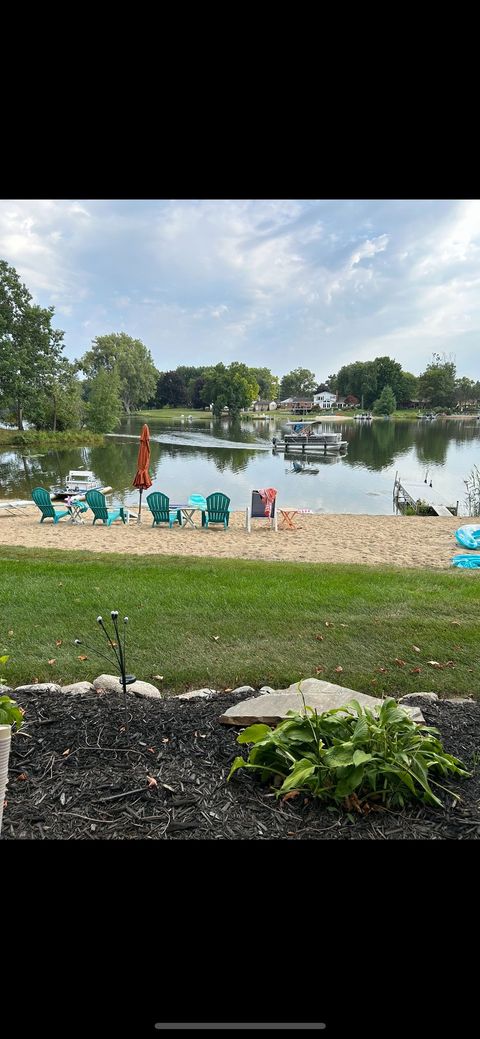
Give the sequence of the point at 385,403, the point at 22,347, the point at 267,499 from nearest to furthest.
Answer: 1. the point at 267,499
2. the point at 22,347
3. the point at 385,403

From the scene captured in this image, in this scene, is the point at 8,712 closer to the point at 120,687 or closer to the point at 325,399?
the point at 120,687

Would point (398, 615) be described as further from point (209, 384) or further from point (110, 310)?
point (110, 310)

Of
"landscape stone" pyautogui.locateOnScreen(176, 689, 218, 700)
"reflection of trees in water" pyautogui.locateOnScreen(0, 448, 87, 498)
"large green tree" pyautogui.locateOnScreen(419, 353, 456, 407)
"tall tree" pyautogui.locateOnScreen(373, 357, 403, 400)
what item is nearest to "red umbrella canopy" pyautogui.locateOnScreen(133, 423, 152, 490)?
"reflection of trees in water" pyautogui.locateOnScreen(0, 448, 87, 498)

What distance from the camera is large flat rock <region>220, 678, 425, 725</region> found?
178 centimetres

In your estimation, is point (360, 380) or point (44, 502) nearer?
point (44, 502)

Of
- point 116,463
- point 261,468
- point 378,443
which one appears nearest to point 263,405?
point 378,443

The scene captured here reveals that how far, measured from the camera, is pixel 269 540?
7.57 metres
